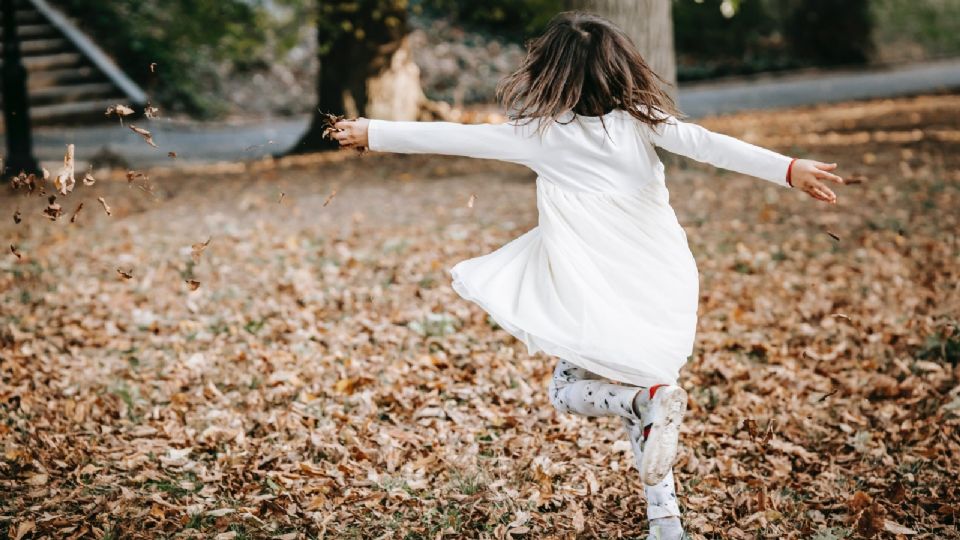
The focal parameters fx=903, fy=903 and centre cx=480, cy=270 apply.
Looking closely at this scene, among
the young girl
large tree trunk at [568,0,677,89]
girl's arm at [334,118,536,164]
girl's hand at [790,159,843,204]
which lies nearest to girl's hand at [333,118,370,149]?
girl's arm at [334,118,536,164]

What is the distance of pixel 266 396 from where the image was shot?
486 centimetres

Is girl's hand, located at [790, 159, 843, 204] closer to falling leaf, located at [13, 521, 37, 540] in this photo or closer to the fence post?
falling leaf, located at [13, 521, 37, 540]

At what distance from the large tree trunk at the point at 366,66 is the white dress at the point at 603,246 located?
8.79 m

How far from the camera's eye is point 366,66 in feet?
39.0

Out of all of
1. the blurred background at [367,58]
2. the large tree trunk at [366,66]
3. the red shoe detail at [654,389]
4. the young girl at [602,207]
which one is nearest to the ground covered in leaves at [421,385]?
the young girl at [602,207]

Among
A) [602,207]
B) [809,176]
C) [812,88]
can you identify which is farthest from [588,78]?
[812,88]

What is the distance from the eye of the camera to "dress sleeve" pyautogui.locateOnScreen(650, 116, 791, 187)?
3.04 m

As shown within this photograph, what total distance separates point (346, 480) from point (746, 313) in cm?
318

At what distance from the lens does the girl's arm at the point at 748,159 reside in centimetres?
302

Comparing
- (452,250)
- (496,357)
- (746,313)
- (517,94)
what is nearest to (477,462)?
(496,357)

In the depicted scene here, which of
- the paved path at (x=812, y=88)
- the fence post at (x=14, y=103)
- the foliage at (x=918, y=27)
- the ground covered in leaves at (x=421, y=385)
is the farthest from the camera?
the foliage at (x=918, y=27)

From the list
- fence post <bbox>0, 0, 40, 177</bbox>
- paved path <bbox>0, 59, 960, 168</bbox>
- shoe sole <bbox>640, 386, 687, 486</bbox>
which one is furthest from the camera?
paved path <bbox>0, 59, 960, 168</bbox>

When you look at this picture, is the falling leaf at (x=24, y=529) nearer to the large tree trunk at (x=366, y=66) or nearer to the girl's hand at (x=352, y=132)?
the girl's hand at (x=352, y=132)

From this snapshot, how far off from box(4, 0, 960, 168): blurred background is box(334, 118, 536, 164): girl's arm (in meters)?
4.74
